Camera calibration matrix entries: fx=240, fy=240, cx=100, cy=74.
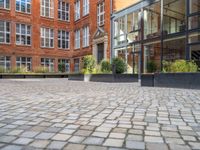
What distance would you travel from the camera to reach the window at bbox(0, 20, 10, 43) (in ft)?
95.1

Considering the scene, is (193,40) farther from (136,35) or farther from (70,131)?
(70,131)

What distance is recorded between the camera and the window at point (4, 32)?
2898 cm

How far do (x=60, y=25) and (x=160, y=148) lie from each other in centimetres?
3305

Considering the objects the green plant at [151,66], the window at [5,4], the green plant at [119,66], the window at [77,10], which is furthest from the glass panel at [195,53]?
the window at [5,4]

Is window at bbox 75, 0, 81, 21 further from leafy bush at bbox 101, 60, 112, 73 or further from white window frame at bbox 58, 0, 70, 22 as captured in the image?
leafy bush at bbox 101, 60, 112, 73

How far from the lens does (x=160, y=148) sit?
2.52m

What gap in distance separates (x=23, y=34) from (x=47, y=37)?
3318 millimetres

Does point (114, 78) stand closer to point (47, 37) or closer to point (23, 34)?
point (23, 34)

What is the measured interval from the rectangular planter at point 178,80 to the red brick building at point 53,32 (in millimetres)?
14232

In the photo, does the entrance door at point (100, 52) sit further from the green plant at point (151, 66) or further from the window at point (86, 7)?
the green plant at point (151, 66)

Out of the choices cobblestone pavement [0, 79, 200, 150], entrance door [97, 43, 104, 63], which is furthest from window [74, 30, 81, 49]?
cobblestone pavement [0, 79, 200, 150]

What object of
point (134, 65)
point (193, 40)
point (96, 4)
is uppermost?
point (96, 4)

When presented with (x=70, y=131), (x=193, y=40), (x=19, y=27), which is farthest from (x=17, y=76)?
(x=70, y=131)

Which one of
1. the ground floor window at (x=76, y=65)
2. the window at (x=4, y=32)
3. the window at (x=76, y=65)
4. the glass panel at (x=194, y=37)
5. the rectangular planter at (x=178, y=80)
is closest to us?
the rectangular planter at (x=178, y=80)
